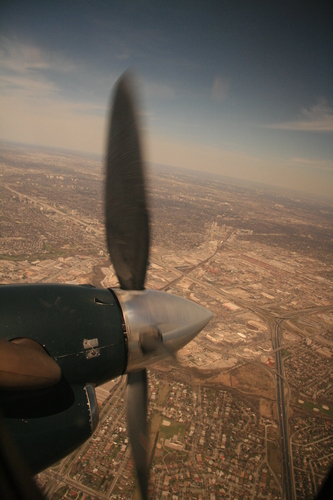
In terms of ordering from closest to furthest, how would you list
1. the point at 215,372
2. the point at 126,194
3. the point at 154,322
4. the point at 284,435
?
the point at 154,322
the point at 126,194
the point at 284,435
the point at 215,372

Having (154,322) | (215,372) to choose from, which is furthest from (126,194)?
(215,372)

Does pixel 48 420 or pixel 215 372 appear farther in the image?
pixel 215 372

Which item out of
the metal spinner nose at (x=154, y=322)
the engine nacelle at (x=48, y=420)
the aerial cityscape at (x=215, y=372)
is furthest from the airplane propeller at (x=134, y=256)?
the engine nacelle at (x=48, y=420)

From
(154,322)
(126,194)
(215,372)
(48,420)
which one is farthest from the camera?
(215,372)

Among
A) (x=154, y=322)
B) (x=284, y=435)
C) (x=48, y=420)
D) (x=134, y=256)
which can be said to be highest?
(x=134, y=256)

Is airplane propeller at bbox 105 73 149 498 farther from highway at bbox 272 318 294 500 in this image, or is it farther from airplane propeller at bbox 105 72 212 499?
highway at bbox 272 318 294 500

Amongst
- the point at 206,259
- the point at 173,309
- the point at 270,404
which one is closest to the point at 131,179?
the point at 173,309

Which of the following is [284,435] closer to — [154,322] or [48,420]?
[154,322]

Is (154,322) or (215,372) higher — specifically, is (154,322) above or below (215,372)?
above

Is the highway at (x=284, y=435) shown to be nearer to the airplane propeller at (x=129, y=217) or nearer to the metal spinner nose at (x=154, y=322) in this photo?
the airplane propeller at (x=129, y=217)
